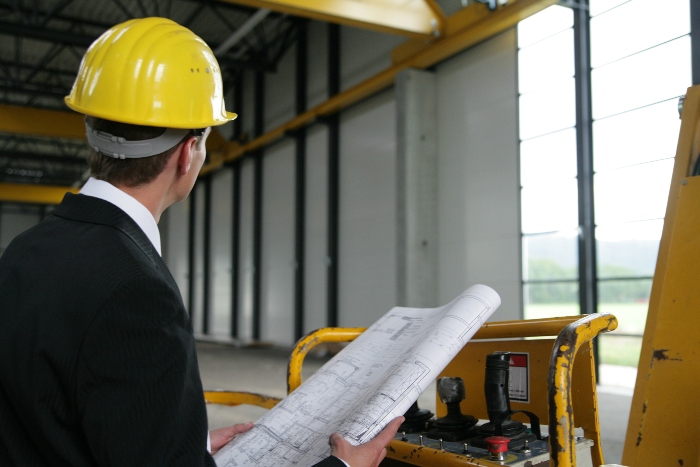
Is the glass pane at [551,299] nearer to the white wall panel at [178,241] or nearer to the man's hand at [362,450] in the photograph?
the man's hand at [362,450]

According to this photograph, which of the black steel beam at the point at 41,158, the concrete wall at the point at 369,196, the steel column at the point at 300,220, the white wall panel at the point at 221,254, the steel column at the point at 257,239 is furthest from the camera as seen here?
the black steel beam at the point at 41,158

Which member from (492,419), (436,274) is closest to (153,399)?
(492,419)

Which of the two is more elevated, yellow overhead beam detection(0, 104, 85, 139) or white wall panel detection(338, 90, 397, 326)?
yellow overhead beam detection(0, 104, 85, 139)

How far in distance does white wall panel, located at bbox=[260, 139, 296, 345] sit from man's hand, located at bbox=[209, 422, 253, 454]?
1141cm

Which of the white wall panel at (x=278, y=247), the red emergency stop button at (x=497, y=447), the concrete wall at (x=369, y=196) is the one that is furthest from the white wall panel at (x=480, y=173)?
the red emergency stop button at (x=497, y=447)

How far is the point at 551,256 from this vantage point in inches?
296

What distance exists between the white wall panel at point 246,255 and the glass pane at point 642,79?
9377 millimetres

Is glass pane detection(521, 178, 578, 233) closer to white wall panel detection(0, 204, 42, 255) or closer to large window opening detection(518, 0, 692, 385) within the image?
large window opening detection(518, 0, 692, 385)

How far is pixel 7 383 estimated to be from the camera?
3.19ft

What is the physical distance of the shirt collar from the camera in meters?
1.09

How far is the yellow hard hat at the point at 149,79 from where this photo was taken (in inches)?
45.8

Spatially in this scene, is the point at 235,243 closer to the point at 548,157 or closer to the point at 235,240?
the point at 235,240

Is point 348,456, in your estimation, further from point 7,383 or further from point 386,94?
point 386,94

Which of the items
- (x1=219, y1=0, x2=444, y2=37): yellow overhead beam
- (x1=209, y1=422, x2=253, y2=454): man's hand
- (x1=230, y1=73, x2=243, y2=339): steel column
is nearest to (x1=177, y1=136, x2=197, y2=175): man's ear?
(x1=209, y1=422, x2=253, y2=454): man's hand
